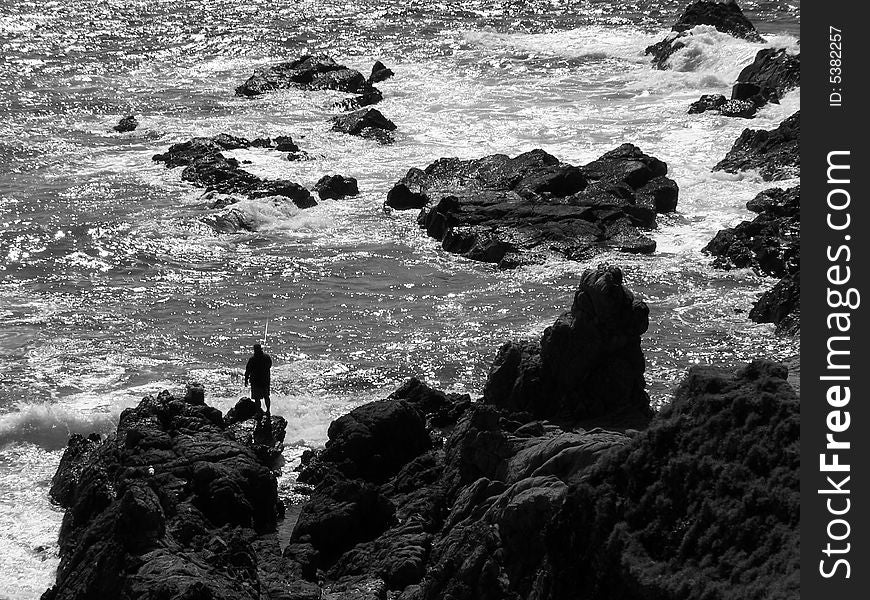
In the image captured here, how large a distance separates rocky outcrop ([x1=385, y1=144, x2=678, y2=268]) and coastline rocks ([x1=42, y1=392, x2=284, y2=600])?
13291mm

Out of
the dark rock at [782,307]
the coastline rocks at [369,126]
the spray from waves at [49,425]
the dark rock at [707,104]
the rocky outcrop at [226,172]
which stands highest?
the dark rock at [707,104]

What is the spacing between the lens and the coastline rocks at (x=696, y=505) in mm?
9539

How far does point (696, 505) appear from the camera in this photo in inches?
403

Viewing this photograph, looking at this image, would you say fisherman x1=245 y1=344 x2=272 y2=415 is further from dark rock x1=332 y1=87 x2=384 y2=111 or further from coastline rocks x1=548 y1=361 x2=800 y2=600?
dark rock x1=332 y1=87 x2=384 y2=111

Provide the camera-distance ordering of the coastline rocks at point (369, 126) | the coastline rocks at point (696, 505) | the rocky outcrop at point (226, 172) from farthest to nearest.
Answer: the coastline rocks at point (369, 126) → the rocky outcrop at point (226, 172) → the coastline rocks at point (696, 505)

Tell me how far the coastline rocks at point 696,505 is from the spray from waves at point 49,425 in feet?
44.6

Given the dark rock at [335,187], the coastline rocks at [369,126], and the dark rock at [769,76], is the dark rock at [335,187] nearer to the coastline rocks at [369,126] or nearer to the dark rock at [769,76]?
the coastline rocks at [369,126]


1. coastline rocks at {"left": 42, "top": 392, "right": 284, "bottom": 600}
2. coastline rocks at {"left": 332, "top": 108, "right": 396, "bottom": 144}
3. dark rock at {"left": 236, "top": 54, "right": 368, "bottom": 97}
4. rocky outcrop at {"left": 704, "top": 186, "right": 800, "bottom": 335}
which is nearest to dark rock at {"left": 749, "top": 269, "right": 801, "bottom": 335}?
rocky outcrop at {"left": 704, "top": 186, "right": 800, "bottom": 335}

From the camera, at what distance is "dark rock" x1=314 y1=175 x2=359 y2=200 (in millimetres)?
38594

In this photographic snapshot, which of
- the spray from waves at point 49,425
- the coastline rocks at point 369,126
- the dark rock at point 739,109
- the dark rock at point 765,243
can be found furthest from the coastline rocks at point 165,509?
the dark rock at point 739,109

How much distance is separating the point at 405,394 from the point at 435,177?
17707 millimetres

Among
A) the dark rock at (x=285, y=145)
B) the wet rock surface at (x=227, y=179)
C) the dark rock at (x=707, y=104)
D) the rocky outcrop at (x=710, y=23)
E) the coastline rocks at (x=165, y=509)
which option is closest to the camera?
the coastline rocks at (x=165, y=509)

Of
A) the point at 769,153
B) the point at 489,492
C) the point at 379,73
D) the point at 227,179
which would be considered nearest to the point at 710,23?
the point at 379,73

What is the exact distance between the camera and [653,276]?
3047 cm
